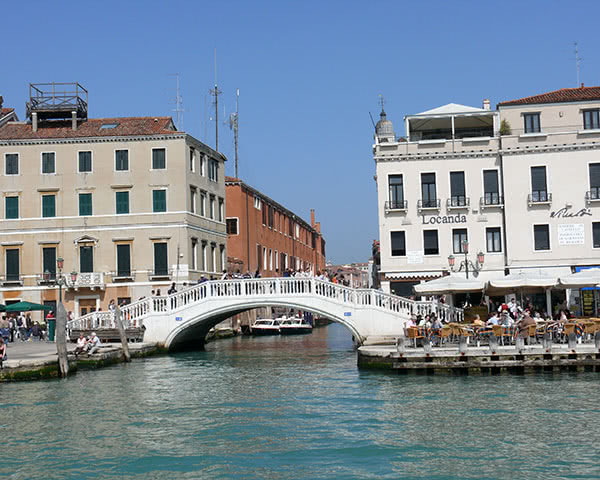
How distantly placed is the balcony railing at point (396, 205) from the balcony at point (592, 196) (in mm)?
6858

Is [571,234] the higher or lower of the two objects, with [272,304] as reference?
higher

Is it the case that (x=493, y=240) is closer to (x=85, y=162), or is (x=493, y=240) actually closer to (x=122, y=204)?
(x=122, y=204)

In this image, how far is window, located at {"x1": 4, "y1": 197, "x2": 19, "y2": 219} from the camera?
118ft

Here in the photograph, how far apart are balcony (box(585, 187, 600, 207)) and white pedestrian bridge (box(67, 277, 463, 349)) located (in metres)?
7.97

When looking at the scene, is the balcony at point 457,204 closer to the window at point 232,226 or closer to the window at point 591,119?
the window at point 591,119

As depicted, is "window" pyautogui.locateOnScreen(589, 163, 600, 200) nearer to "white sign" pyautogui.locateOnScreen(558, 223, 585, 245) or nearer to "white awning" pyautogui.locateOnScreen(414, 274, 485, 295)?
"white sign" pyautogui.locateOnScreen(558, 223, 585, 245)

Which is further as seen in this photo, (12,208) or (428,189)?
(12,208)

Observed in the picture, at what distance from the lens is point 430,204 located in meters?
32.0

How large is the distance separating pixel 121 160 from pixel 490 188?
15963 mm

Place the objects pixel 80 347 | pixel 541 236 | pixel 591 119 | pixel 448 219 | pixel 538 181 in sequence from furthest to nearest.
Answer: pixel 591 119 → pixel 448 219 → pixel 538 181 → pixel 541 236 → pixel 80 347

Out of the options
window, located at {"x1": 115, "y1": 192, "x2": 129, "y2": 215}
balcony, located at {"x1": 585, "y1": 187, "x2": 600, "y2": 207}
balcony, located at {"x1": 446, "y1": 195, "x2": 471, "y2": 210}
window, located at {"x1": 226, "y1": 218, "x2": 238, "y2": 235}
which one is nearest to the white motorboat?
window, located at {"x1": 226, "y1": 218, "x2": 238, "y2": 235}

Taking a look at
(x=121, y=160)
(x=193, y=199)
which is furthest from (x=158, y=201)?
(x=121, y=160)

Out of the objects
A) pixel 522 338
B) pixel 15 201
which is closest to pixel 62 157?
pixel 15 201

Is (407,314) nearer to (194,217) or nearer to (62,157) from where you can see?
(194,217)
